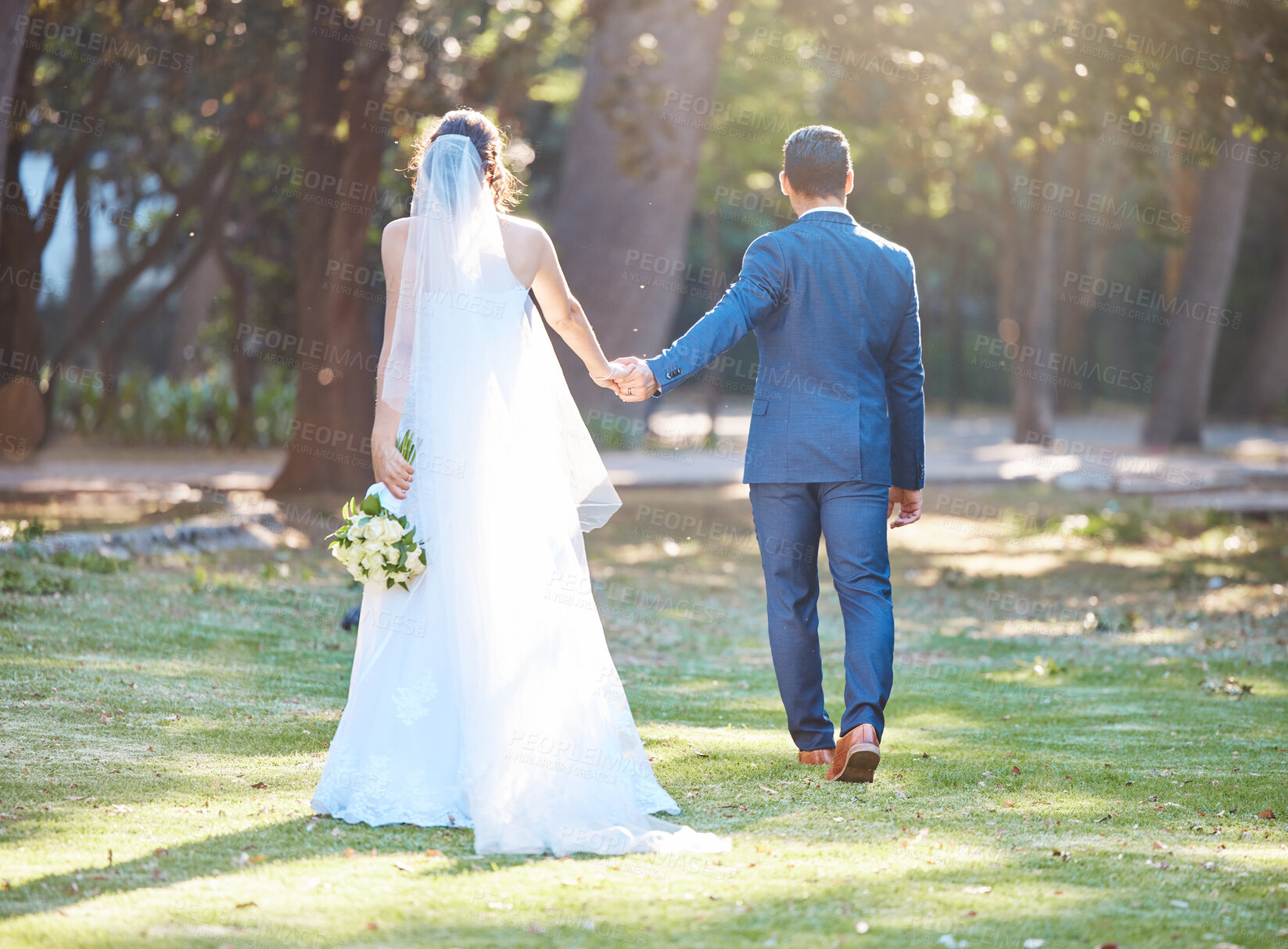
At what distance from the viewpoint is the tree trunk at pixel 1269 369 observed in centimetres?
2908

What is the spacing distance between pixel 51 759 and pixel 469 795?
166cm

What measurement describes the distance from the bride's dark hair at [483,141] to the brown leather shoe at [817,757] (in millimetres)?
2243

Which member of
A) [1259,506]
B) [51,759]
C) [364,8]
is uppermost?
[364,8]

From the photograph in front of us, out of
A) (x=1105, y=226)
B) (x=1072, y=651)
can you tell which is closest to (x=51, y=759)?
(x=1072, y=651)

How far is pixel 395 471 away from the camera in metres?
4.25

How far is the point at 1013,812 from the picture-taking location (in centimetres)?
436

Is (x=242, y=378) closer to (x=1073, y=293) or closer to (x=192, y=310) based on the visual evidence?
(x=192, y=310)

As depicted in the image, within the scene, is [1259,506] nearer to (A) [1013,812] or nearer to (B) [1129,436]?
(A) [1013,812]

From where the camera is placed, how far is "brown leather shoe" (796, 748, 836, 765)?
488 cm
